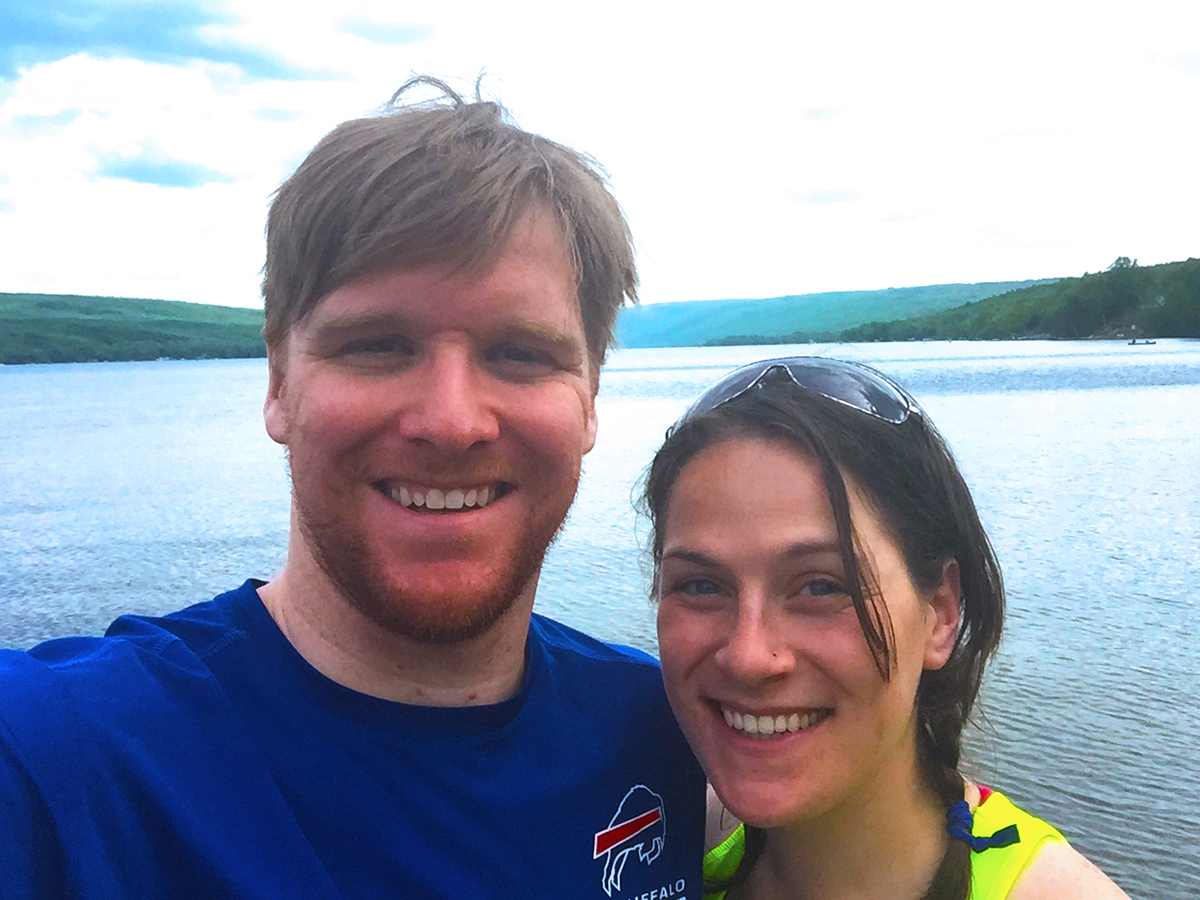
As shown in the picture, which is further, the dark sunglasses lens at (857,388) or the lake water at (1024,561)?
the lake water at (1024,561)

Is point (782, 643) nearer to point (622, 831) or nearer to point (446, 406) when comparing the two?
point (622, 831)

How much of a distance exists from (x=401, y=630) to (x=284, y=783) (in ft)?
1.44

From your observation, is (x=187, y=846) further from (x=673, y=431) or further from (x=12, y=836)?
(x=673, y=431)

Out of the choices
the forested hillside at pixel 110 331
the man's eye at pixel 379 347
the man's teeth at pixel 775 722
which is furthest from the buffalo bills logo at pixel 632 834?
the forested hillside at pixel 110 331

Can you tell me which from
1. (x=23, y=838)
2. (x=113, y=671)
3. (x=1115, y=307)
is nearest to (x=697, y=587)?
(x=113, y=671)

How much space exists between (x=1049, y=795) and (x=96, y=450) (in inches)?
1650

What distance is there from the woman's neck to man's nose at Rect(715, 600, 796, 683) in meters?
0.55

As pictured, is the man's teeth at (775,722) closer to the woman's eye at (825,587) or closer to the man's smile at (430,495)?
the woman's eye at (825,587)

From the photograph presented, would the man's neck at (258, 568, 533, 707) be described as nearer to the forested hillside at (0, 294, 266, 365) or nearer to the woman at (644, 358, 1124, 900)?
the woman at (644, 358, 1124, 900)

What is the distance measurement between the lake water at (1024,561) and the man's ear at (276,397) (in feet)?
3.99

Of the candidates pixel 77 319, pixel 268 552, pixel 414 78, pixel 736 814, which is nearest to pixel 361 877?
pixel 736 814

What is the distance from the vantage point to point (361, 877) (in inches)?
82.4

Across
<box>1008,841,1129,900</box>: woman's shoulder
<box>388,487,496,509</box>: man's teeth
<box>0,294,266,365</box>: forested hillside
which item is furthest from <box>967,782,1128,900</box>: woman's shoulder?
<box>0,294,266,365</box>: forested hillside

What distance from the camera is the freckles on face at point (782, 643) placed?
263 cm
